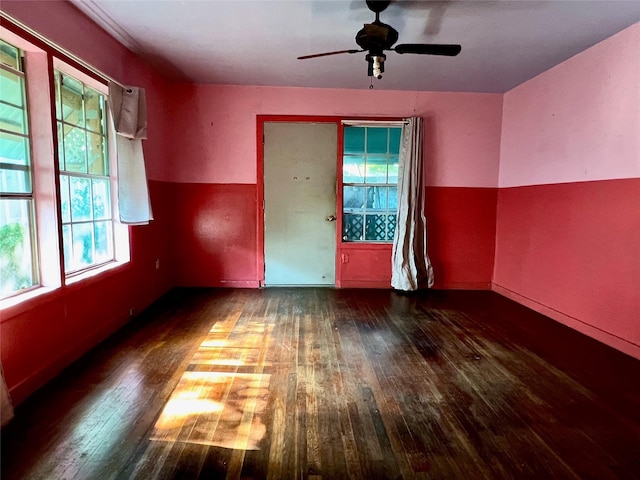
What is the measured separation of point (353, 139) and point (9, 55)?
3478 mm

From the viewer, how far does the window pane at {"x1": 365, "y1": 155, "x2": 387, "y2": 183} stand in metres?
4.84

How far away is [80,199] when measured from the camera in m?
2.96

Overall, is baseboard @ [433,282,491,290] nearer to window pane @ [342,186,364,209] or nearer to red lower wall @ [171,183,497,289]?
red lower wall @ [171,183,497,289]

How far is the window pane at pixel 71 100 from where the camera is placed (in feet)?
9.05

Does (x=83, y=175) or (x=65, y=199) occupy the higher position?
(x=83, y=175)

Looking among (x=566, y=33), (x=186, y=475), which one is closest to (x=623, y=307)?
(x=566, y=33)

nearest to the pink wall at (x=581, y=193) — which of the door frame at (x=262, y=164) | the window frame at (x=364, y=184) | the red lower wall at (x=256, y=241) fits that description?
the red lower wall at (x=256, y=241)

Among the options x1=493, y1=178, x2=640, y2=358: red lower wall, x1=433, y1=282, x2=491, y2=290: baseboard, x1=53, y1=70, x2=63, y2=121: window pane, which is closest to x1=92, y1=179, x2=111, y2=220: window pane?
x1=53, y1=70, x2=63, y2=121: window pane

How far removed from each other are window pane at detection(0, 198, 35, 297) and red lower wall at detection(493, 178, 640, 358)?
4408mm

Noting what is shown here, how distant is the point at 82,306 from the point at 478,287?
4.53m

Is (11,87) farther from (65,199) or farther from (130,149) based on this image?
(130,149)

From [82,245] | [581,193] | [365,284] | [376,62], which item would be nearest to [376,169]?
[365,284]

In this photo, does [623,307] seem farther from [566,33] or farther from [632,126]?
[566,33]

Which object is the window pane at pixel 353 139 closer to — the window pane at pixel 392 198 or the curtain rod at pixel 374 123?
the curtain rod at pixel 374 123
